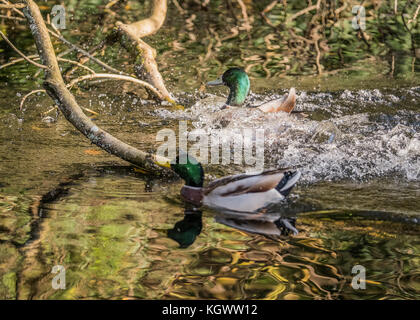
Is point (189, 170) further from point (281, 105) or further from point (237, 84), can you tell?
point (237, 84)

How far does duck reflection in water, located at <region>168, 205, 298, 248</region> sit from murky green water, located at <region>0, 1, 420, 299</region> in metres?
0.01

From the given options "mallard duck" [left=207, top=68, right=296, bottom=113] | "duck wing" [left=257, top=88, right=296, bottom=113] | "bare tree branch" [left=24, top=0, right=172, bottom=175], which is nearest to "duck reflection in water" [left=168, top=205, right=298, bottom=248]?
"bare tree branch" [left=24, top=0, right=172, bottom=175]

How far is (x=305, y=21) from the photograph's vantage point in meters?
10.9

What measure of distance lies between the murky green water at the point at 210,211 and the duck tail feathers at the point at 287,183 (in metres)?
0.12

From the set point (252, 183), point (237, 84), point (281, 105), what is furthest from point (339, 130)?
point (252, 183)

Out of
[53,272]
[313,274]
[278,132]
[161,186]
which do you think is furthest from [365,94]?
[53,272]

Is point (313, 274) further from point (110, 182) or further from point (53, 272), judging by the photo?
point (110, 182)

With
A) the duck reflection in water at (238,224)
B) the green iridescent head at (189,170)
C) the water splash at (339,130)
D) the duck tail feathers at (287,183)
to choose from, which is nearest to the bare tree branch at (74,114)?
the green iridescent head at (189,170)

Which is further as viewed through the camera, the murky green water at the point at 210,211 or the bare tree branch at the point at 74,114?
the bare tree branch at the point at 74,114

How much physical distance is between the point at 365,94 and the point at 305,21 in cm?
376

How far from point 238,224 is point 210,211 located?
0.30m

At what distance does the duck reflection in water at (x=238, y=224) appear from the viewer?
4.32 meters

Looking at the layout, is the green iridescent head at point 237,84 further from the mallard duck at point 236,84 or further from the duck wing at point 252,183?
the duck wing at point 252,183

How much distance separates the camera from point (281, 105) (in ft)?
21.9
